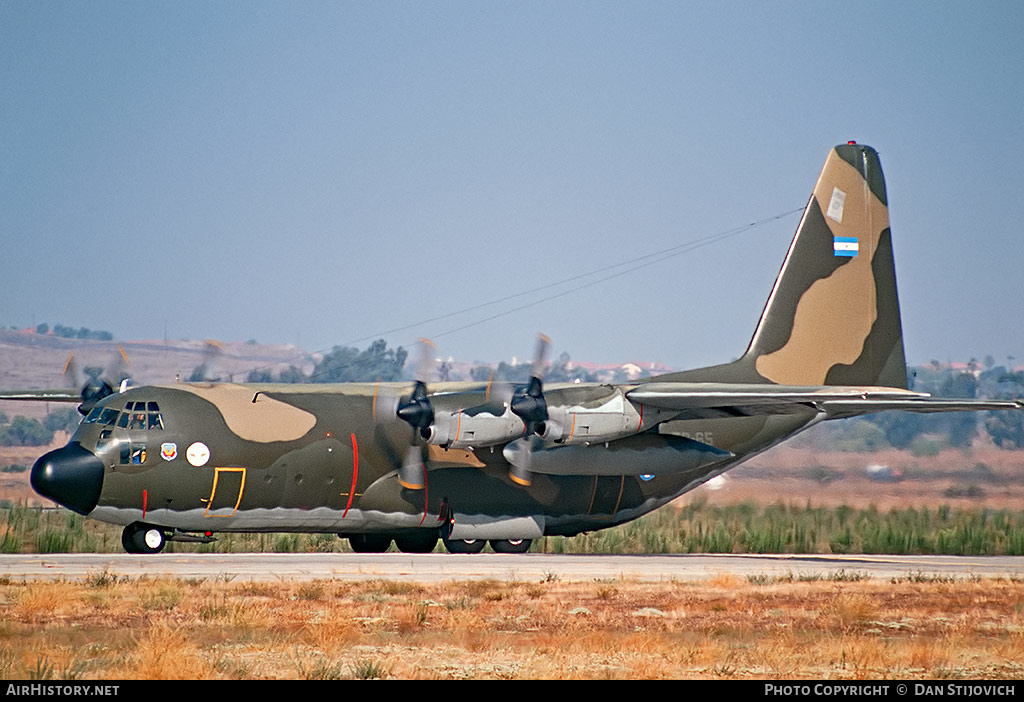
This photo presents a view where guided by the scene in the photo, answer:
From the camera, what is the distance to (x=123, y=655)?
42.8 ft

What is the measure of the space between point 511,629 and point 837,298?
1444 centimetres

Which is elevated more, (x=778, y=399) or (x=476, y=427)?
(x=778, y=399)

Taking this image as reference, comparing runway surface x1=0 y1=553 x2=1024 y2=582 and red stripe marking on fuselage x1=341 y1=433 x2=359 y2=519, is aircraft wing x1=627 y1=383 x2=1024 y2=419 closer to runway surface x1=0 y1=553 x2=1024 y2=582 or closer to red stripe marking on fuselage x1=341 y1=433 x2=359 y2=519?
runway surface x1=0 y1=553 x2=1024 y2=582

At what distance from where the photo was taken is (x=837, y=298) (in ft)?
90.9

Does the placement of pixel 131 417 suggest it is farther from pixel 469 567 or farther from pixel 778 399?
pixel 778 399

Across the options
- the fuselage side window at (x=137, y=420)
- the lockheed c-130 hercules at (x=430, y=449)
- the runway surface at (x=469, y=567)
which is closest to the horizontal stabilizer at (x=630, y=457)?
the lockheed c-130 hercules at (x=430, y=449)

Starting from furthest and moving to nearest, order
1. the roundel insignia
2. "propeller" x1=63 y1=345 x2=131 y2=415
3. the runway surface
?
"propeller" x1=63 y1=345 x2=131 y2=415
the roundel insignia
the runway surface

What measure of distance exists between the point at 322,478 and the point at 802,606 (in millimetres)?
8390

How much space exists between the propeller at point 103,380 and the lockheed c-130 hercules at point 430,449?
4.6 inches

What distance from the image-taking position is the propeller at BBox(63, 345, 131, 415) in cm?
2514

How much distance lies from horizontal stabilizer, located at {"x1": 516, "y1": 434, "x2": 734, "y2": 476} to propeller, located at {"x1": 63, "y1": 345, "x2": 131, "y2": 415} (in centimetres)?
806

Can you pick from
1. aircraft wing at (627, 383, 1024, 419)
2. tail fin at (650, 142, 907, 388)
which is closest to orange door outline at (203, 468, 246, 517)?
aircraft wing at (627, 383, 1024, 419)
